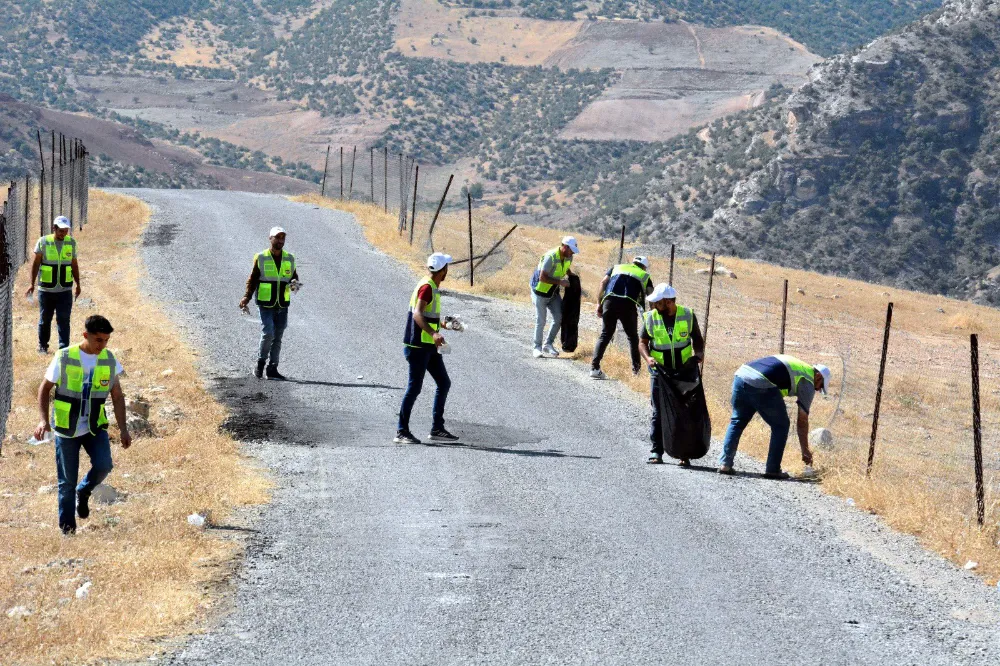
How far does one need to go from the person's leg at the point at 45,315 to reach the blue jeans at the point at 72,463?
24.4ft

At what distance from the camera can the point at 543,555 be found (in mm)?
8742

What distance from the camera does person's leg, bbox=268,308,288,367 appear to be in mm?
15016

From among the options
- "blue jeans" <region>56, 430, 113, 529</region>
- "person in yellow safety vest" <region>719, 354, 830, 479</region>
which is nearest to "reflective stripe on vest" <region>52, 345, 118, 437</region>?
"blue jeans" <region>56, 430, 113, 529</region>

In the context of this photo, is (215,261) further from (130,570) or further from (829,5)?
(829,5)

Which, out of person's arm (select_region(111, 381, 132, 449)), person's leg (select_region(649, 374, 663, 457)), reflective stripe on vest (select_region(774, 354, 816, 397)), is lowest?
person's leg (select_region(649, 374, 663, 457))

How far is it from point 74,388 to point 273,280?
6211 mm

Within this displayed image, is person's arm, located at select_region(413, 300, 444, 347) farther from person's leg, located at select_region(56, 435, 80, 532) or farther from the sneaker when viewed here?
person's leg, located at select_region(56, 435, 80, 532)

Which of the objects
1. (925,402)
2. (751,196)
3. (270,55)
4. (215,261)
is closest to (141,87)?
(270,55)

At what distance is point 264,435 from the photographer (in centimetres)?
1270

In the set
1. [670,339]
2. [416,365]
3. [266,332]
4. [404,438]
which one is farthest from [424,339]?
[266,332]

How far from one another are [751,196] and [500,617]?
2568 inches

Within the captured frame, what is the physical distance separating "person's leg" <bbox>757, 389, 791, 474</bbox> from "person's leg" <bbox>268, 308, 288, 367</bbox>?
6321mm

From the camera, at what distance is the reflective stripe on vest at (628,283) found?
15.6 meters

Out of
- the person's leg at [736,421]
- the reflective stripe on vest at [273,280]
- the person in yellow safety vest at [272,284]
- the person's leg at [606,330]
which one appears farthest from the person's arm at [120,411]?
the person's leg at [606,330]
